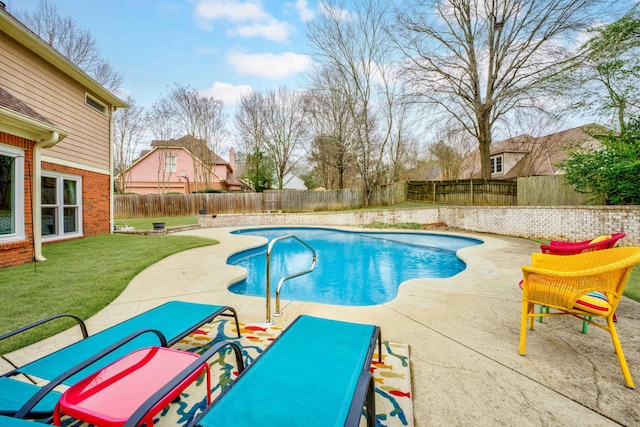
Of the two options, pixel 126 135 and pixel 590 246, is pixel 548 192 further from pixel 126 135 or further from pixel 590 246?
pixel 126 135

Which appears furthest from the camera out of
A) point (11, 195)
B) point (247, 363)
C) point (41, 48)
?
point (41, 48)

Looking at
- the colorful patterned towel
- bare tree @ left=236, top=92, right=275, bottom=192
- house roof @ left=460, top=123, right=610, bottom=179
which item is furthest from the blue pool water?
house roof @ left=460, top=123, right=610, bottom=179

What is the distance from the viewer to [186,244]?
8.35 metres

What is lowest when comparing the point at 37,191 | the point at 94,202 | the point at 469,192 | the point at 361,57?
the point at 94,202

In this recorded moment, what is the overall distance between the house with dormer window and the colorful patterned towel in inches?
203

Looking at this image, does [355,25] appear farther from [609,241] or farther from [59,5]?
[609,241]

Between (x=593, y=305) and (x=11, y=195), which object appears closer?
(x=593, y=305)

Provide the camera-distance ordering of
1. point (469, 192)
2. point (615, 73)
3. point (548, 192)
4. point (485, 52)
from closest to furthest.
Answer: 1. point (615, 73)
2. point (548, 192)
3. point (485, 52)
4. point (469, 192)

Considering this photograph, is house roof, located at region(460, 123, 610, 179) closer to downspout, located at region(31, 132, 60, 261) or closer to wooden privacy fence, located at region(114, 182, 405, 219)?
wooden privacy fence, located at region(114, 182, 405, 219)

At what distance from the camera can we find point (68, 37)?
14328 mm

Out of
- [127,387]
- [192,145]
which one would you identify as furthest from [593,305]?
[192,145]

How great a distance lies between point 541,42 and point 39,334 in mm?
19265

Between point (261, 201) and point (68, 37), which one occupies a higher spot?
A: point (68, 37)

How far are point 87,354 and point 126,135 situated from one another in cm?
2764
